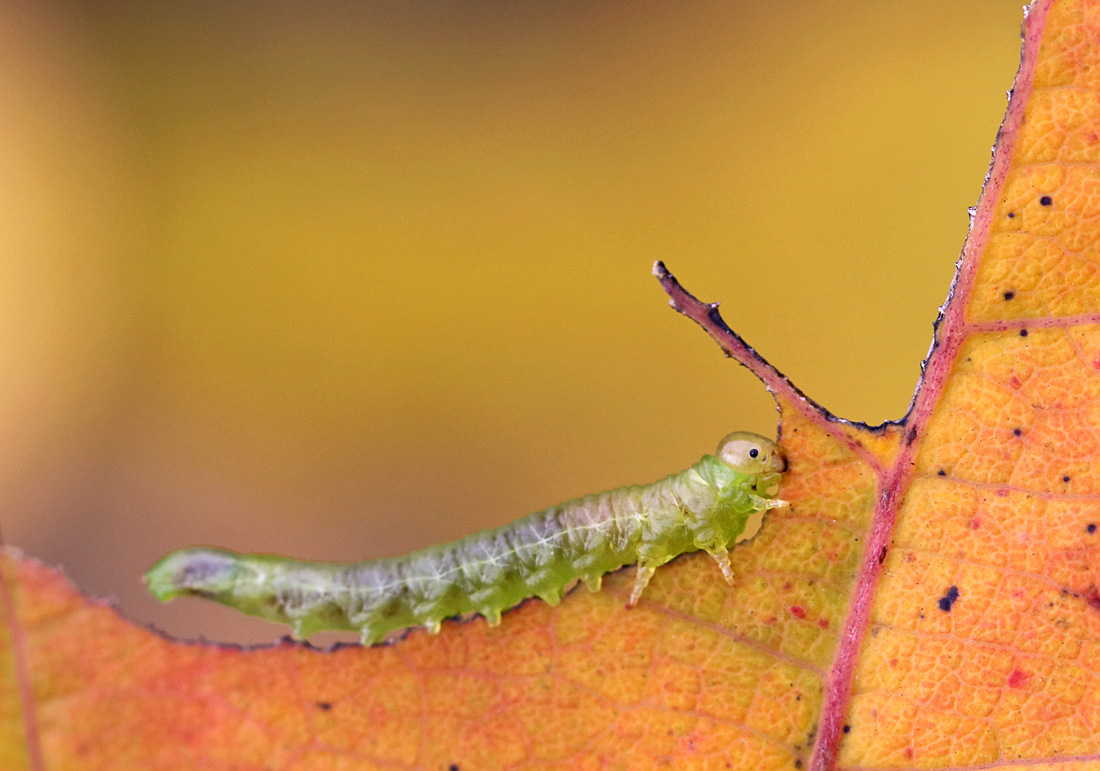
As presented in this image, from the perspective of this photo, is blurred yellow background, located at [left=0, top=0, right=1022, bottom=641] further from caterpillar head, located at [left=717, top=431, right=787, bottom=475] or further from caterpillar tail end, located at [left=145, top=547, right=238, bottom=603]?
caterpillar tail end, located at [left=145, top=547, right=238, bottom=603]

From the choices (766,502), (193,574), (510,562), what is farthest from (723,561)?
(193,574)

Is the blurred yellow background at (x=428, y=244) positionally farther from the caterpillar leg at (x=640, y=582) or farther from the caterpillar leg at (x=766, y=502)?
the caterpillar leg at (x=640, y=582)

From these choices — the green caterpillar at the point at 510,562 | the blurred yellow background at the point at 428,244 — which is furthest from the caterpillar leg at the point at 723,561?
the blurred yellow background at the point at 428,244

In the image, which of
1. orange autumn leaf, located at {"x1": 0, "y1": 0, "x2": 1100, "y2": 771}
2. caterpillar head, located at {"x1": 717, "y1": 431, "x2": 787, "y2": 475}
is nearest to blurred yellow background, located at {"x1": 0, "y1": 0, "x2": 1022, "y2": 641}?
caterpillar head, located at {"x1": 717, "y1": 431, "x2": 787, "y2": 475}

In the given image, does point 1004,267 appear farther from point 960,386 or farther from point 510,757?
point 510,757

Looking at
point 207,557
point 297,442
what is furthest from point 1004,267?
point 297,442

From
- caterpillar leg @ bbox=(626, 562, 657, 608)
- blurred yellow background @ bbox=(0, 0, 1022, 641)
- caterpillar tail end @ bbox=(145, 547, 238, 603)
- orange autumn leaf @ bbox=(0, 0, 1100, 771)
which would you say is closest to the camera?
orange autumn leaf @ bbox=(0, 0, 1100, 771)
